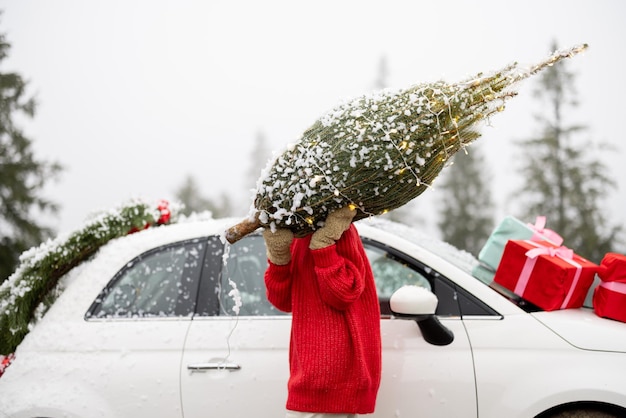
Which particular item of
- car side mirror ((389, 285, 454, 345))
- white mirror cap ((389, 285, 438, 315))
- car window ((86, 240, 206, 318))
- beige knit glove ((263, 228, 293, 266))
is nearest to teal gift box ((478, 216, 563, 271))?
car side mirror ((389, 285, 454, 345))

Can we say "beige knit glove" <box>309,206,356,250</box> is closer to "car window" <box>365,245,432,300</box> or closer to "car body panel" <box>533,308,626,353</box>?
"car window" <box>365,245,432,300</box>

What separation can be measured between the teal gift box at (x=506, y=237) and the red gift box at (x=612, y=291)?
36cm

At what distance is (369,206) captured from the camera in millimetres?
1938

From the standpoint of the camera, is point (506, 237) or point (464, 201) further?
point (464, 201)

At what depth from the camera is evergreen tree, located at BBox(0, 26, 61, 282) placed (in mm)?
13938

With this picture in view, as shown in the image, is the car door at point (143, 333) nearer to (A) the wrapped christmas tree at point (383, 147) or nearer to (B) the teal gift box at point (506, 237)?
(A) the wrapped christmas tree at point (383, 147)

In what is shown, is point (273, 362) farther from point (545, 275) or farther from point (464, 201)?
point (464, 201)

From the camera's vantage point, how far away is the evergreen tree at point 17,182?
13938 mm

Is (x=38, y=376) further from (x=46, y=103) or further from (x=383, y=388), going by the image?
(x=46, y=103)

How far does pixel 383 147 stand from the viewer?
1.82 meters

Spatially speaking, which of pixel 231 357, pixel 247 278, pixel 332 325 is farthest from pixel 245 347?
pixel 332 325

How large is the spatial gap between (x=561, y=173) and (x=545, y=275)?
17548 mm

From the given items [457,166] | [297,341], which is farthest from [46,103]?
[457,166]

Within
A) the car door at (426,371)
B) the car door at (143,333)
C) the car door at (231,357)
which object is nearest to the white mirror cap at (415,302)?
the car door at (426,371)
